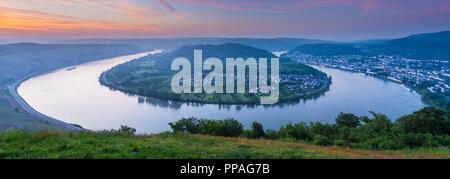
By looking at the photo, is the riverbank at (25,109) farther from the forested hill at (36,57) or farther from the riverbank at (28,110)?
the forested hill at (36,57)

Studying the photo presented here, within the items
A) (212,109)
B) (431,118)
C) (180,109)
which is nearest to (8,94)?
(180,109)

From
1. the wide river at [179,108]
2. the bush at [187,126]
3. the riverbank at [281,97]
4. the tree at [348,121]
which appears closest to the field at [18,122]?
the wide river at [179,108]

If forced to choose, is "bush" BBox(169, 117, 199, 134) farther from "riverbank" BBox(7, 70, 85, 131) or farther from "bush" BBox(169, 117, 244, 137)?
"riverbank" BBox(7, 70, 85, 131)

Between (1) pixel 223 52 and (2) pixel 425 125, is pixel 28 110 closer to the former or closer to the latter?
(2) pixel 425 125

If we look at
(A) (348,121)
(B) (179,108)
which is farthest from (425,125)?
(B) (179,108)

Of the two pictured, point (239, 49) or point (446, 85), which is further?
point (239, 49)
